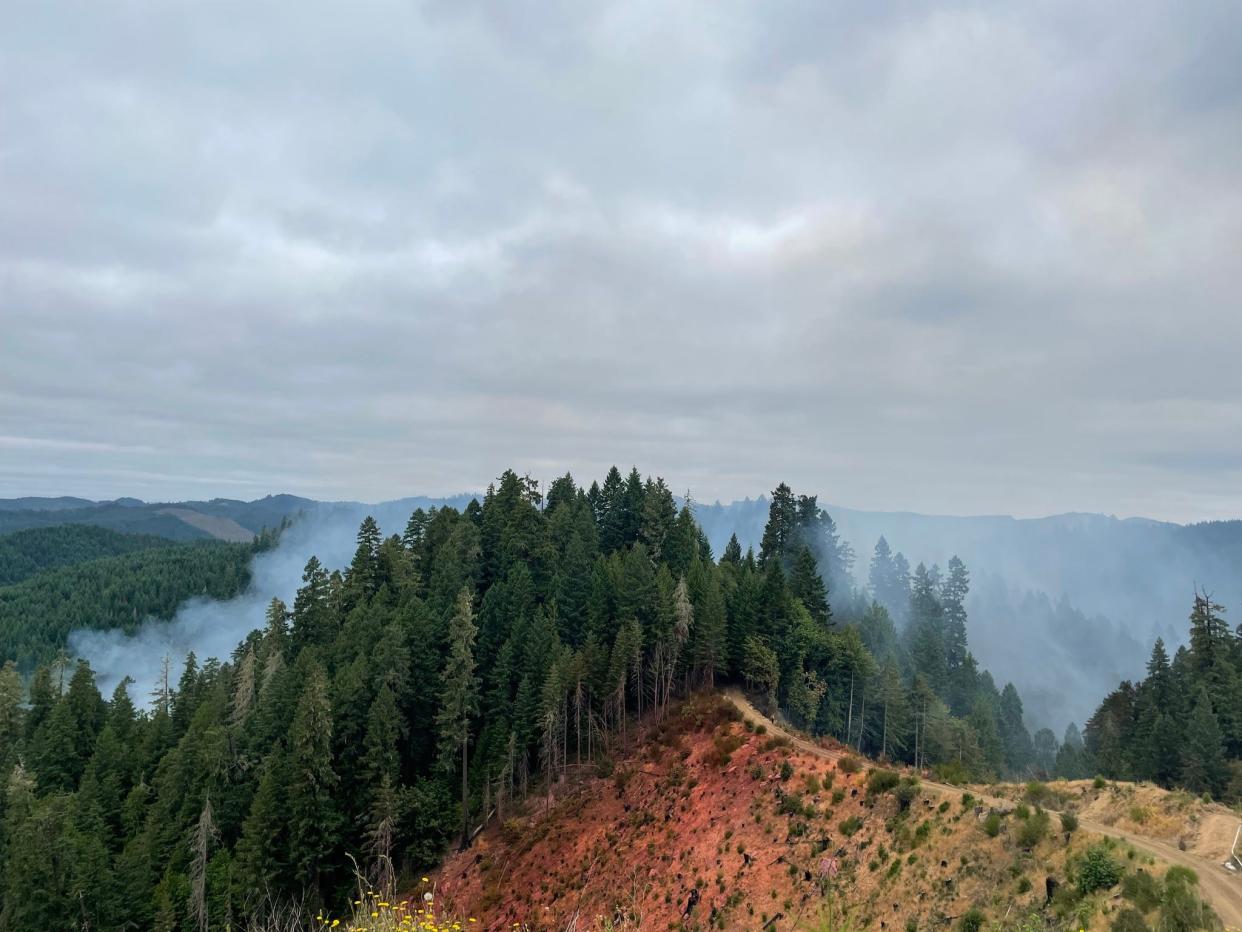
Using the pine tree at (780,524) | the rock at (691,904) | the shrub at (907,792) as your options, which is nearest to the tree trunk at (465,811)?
the rock at (691,904)

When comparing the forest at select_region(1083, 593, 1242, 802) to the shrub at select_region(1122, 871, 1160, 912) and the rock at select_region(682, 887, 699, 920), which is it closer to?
the shrub at select_region(1122, 871, 1160, 912)

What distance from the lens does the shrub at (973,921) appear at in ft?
85.7

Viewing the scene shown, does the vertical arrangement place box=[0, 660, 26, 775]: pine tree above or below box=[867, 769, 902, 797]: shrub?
below

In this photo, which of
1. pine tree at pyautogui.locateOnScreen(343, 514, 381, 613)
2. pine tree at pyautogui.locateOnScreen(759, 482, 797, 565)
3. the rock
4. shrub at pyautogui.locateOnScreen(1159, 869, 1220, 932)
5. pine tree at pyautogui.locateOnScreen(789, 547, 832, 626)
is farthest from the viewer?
pine tree at pyautogui.locateOnScreen(759, 482, 797, 565)

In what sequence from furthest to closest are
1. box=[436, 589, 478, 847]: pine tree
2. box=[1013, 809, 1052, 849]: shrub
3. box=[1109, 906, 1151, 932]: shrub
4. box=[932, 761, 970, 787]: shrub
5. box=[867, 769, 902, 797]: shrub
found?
box=[436, 589, 478, 847]: pine tree
box=[932, 761, 970, 787]: shrub
box=[867, 769, 902, 797]: shrub
box=[1013, 809, 1052, 849]: shrub
box=[1109, 906, 1151, 932]: shrub

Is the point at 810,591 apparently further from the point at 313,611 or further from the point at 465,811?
the point at 313,611

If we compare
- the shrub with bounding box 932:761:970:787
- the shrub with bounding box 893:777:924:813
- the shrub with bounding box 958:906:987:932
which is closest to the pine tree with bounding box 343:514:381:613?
the shrub with bounding box 893:777:924:813

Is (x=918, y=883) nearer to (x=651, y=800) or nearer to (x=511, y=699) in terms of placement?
(x=651, y=800)

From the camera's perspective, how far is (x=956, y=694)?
9006cm

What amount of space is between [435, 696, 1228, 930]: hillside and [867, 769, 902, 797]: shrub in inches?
2.8

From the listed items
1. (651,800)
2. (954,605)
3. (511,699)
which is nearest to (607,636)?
(511,699)

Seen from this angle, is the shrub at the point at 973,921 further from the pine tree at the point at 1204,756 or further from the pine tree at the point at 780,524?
the pine tree at the point at 780,524

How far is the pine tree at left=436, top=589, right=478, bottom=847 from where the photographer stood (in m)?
59.3

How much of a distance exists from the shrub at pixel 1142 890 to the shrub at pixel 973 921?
554 cm
